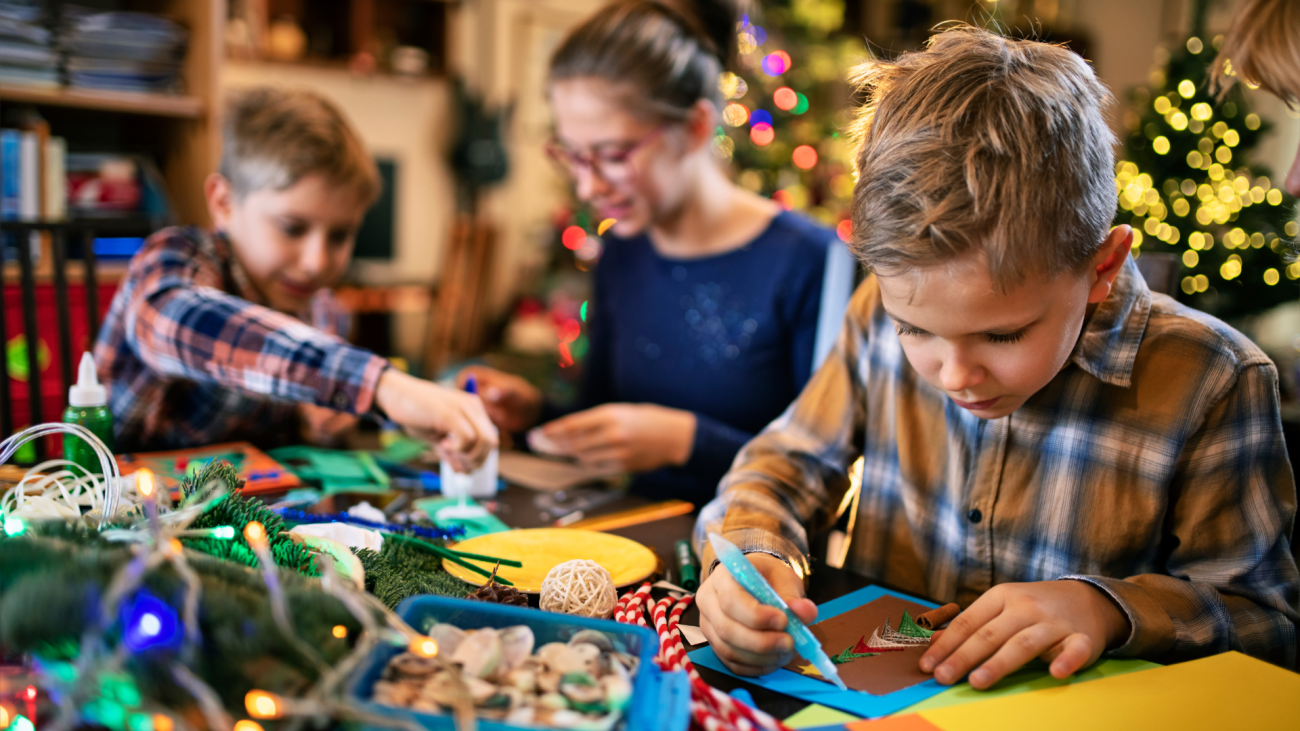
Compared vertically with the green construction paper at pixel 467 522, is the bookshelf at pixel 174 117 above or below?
above

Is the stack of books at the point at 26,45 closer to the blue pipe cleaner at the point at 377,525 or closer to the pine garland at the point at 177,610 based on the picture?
the blue pipe cleaner at the point at 377,525

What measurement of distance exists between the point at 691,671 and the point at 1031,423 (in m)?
0.48

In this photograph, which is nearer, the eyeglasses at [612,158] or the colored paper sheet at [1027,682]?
the colored paper sheet at [1027,682]

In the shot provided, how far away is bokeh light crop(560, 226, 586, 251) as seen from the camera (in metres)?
3.99

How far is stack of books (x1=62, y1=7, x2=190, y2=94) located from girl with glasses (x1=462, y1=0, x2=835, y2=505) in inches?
50.5

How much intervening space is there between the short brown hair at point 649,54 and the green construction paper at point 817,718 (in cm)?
106

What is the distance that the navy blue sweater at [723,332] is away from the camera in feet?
5.02

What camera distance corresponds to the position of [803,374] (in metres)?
1.51

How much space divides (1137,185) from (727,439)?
1.33 metres

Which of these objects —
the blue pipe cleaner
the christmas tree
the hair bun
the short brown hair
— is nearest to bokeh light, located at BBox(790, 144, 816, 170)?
the christmas tree

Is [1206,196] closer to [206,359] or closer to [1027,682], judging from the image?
[1027,682]

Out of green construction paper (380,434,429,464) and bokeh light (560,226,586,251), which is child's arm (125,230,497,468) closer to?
green construction paper (380,434,429,464)

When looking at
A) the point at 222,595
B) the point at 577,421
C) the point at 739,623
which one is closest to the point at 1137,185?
the point at 577,421

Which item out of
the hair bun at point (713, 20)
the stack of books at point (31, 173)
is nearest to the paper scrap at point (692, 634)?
A: the hair bun at point (713, 20)
